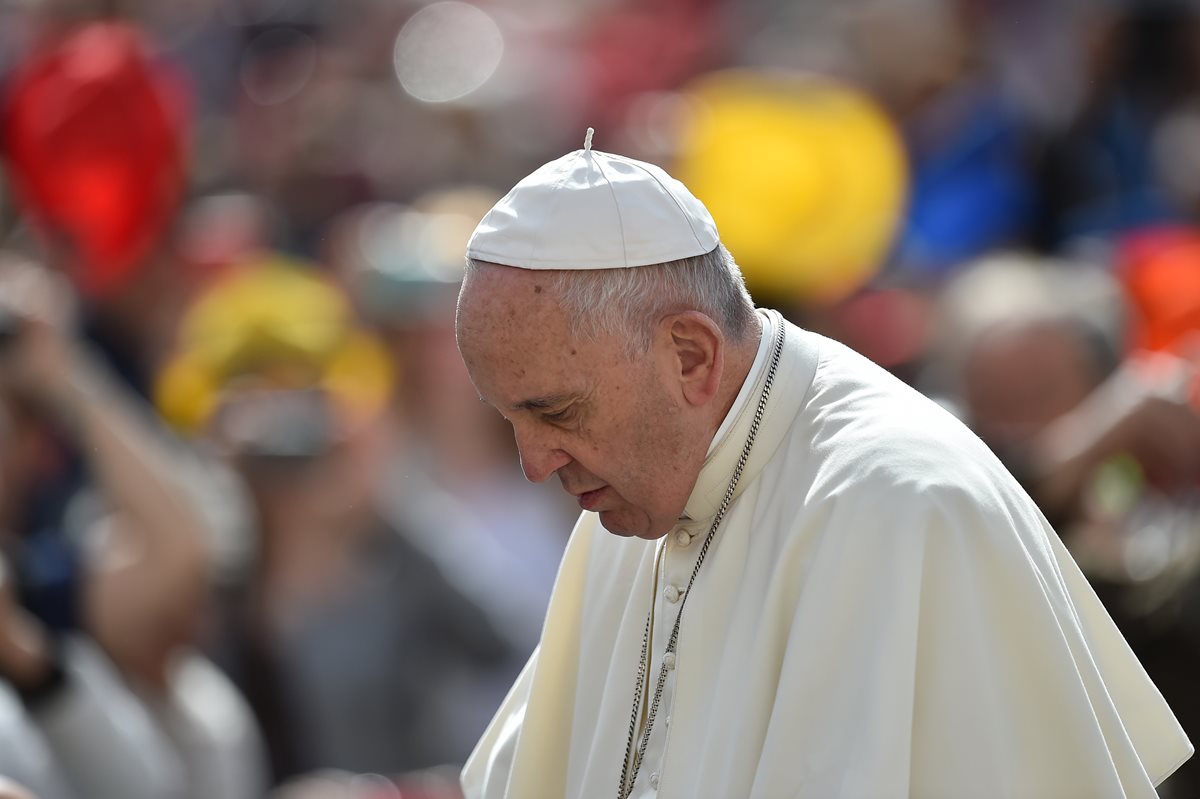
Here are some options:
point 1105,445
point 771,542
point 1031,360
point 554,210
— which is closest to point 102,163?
point 1031,360

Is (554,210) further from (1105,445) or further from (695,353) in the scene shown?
(1105,445)

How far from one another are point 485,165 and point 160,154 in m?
2.77

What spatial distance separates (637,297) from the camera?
2.69 meters

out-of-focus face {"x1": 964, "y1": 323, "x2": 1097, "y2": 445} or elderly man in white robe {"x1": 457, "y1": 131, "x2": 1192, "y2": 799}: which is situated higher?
elderly man in white robe {"x1": 457, "y1": 131, "x2": 1192, "y2": 799}

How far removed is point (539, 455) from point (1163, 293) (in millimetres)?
3699

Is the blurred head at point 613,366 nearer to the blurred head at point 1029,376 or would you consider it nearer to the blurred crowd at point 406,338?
the blurred crowd at point 406,338

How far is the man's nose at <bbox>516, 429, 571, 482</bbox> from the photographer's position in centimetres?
276

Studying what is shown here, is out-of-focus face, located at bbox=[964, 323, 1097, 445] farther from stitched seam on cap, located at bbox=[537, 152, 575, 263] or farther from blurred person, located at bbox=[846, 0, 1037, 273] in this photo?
blurred person, located at bbox=[846, 0, 1037, 273]

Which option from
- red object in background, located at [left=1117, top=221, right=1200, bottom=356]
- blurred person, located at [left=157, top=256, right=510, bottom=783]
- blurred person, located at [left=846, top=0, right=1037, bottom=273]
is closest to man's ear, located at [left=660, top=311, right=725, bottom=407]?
blurred person, located at [left=157, top=256, right=510, bottom=783]

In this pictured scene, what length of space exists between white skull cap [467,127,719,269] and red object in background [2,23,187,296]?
4.75m

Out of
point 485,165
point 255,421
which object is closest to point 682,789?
point 255,421

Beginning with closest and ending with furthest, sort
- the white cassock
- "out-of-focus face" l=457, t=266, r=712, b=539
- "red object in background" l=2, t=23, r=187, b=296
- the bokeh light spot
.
A: the white cassock
"out-of-focus face" l=457, t=266, r=712, b=539
"red object in background" l=2, t=23, r=187, b=296
the bokeh light spot

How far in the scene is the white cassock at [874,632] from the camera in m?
2.51

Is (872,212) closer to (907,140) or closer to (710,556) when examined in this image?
(907,140)
